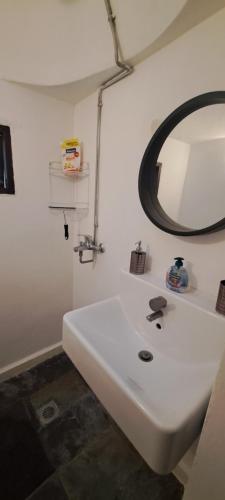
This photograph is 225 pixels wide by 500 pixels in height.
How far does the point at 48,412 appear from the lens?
1.27 meters

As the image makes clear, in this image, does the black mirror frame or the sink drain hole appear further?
the sink drain hole

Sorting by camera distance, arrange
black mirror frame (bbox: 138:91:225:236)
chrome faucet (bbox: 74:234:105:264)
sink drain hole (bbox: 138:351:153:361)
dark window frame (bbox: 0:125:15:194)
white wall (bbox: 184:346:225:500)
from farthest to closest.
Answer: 1. chrome faucet (bbox: 74:234:105:264)
2. dark window frame (bbox: 0:125:15:194)
3. sink drain hole (bbox: 138:351:153:361)
4. black mirror frame (bbox: 138:91:225:236)
5. white wall (bbox: 184:346:225:500)

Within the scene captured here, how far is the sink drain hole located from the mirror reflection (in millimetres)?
601

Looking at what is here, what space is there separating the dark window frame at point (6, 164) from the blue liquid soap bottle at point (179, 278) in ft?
3.63

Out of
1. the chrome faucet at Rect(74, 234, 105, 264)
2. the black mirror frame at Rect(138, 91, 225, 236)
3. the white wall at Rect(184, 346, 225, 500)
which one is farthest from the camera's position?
the chrome faucet at Rect(74, 234, 105, 264)

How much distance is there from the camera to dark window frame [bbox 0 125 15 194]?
1.18 metres

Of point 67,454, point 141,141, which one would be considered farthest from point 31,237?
point 67,454

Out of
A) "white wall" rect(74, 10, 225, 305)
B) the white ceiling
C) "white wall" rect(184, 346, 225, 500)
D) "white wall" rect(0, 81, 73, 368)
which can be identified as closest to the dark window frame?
"white wall" rect(0, 81, 73, 368)

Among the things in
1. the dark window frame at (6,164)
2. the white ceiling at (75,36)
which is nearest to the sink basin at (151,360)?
the dark window frame at (6,164)

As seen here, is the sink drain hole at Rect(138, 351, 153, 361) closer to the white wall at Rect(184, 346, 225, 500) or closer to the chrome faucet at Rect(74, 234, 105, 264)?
the white wall at Rect(184, 346, 225, 500)

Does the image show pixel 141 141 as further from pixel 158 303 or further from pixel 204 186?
pixel 158 303

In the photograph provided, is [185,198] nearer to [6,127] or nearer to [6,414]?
[6,127]

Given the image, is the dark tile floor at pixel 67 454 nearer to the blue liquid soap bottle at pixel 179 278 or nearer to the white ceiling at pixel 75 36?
the blue liquid soap bottle at pixel 179 278

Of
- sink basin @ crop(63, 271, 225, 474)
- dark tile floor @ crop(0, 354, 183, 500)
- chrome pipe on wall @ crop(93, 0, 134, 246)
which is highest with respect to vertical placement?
chrome pipe on wall @ crop(93, 0, 134, 246)
